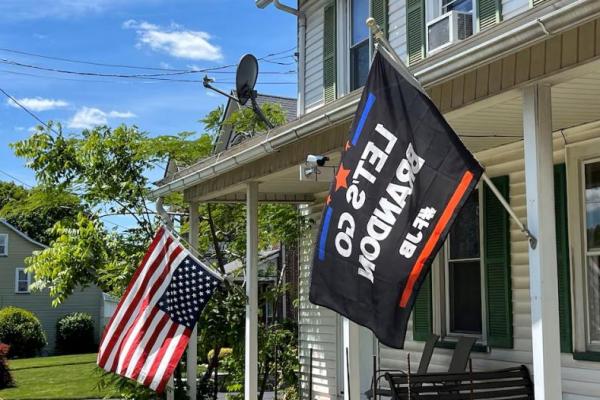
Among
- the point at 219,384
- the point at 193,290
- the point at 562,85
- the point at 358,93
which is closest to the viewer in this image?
the point at 562,85

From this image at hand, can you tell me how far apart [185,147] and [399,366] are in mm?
4999

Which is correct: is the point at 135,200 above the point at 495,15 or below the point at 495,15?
below

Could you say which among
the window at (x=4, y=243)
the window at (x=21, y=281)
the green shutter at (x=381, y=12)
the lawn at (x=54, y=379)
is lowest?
the lawn at (x=54, y=379)

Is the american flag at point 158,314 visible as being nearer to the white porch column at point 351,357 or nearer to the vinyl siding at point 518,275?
the white porch column at point 351,357

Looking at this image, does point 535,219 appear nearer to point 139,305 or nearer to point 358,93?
point 358,93

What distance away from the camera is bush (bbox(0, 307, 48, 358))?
93.8 feet

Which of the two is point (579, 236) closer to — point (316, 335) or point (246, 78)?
point (316, 335)

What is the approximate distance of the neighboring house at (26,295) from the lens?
34250 mm

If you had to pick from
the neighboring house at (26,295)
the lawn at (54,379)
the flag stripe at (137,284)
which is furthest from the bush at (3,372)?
the neighboring house at (26,295)

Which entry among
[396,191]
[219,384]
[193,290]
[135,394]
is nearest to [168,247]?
[193,290]

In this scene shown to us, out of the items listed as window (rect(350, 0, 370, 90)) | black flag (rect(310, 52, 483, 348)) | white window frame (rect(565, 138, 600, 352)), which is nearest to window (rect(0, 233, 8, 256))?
window (rect(350, 0, 370, 90))

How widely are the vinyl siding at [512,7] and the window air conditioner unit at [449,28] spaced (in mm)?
466

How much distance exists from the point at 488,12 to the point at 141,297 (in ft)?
16.2

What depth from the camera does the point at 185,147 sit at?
11461 millimetres
